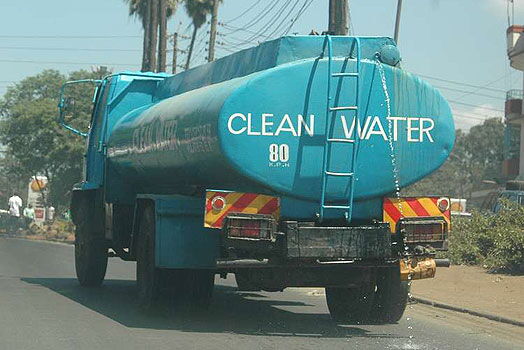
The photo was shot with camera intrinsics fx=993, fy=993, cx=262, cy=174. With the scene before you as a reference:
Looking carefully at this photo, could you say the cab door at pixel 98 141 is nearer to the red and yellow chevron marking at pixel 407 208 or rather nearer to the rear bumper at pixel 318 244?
the rear bumper at pixel 318 244

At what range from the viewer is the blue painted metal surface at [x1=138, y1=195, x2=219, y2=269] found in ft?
36.3

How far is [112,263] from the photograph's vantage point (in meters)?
22.8

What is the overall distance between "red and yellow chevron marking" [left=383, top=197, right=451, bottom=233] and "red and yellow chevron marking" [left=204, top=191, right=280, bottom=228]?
1292mm

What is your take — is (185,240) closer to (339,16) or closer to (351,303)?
(351,303)

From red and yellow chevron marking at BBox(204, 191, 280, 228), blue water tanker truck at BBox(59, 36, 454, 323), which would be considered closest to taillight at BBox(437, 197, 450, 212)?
blue water tanker truck at BBox(59, 36, 454, 323)

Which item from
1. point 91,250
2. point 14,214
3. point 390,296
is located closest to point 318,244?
point 390,296

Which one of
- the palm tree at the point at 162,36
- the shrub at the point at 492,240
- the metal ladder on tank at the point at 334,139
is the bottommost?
the shrub at the point at 492,240

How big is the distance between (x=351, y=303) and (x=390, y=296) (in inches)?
28.6

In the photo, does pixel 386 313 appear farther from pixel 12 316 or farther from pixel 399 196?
pixel 12 316

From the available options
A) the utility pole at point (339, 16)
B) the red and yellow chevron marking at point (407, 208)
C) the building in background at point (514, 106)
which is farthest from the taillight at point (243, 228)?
the building in background at point (514, 106)

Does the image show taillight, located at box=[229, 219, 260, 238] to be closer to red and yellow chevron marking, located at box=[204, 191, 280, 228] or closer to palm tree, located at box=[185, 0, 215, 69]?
red and yellow chevron marking, located at box=[204, 191, 280, 228]

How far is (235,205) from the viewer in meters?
10.2

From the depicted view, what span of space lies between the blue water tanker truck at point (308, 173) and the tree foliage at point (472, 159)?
7664 cm

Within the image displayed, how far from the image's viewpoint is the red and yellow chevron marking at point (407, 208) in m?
10.7
